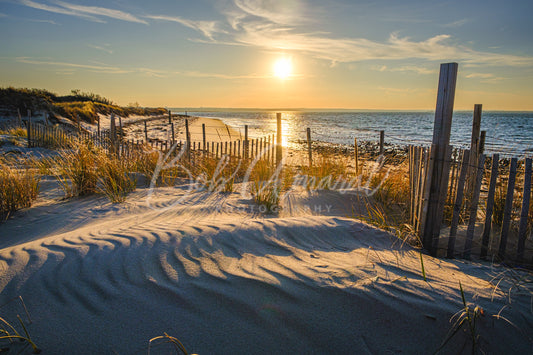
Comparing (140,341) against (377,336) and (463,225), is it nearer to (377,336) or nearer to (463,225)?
(377,336)

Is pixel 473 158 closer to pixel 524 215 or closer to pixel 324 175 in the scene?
pixel 524 215

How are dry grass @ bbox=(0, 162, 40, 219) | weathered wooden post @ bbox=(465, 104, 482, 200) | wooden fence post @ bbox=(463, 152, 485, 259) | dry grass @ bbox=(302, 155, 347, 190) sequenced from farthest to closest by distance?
dry grass @ bbox=(302, 155, 347, 190) < weathered wooden post @ bbox=(465, 104, 482, 200) < dry grass @ bbox=(0, 162, 40, 219) < wooden fence post @ bbox=(463, 152, 485, 259)

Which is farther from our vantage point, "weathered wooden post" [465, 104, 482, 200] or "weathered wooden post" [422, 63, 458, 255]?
"weathered wooden post" [465, 104, 482, 200]

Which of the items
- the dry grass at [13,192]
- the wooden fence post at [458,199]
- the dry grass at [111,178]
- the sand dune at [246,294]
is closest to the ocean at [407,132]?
the wooden fence post at [458,199]

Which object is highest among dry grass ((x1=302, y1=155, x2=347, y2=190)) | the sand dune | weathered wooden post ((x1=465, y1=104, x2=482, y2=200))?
weathered wooden post ((x1=465, y1=104, x2=482, y2=200))

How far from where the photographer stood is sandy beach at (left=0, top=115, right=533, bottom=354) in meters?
1.60

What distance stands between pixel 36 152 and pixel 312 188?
1052 cm

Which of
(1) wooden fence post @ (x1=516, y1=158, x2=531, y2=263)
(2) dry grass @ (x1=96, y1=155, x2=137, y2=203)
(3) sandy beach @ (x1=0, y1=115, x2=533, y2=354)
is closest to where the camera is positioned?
(3) sandy beach @ (x1=0, y1=115, x2=533, y2=354)

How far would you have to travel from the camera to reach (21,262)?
2.34 metres

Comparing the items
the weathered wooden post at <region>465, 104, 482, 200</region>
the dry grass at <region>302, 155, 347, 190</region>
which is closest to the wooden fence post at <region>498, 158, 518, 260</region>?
the weathered wooden post at <region>465, 104, 482, 200</region>

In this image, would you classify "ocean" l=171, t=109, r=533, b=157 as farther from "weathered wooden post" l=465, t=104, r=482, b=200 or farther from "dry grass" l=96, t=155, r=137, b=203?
"dry grass" l=96, t=155, r=137, b=203

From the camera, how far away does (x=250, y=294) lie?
1.92 metres

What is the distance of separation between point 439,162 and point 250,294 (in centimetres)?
254

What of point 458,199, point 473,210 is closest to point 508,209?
point 473,210
